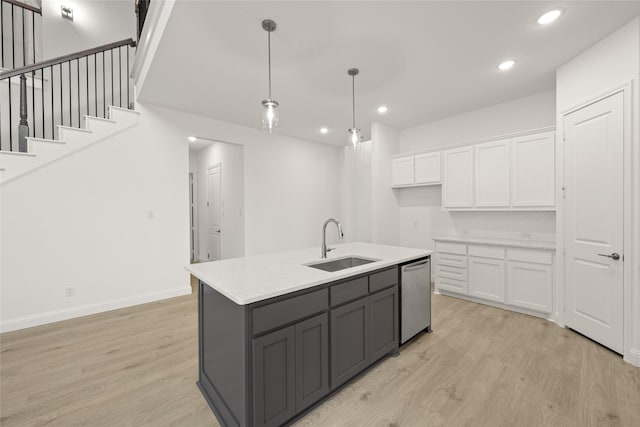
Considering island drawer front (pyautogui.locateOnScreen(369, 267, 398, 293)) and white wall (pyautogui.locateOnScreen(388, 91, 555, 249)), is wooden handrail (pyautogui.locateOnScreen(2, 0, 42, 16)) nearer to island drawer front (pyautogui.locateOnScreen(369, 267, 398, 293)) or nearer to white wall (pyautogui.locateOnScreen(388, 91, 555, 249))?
island drawer front (pyautogui.locateOnScreen(369, 267, 398, 293))

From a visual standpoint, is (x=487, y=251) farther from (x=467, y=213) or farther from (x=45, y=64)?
(x=45, y=64)

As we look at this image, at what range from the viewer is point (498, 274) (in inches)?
136

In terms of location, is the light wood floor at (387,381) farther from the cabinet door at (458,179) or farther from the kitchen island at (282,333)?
the cabinet door at (458,179)

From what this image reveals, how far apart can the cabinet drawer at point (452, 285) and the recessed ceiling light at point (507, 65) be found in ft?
8.89

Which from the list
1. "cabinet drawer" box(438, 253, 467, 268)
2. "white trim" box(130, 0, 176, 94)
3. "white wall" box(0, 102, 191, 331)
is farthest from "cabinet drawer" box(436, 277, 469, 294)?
"white trim" box(130, 0, 176, 94)

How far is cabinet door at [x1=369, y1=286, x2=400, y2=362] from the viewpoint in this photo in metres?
2.12

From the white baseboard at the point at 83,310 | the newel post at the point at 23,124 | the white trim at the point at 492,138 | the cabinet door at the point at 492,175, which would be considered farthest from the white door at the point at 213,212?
the cabinet door at the point at 492,175

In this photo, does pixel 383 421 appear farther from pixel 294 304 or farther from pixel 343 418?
pixel 294 304

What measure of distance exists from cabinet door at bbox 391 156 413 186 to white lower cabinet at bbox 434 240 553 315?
1.25m

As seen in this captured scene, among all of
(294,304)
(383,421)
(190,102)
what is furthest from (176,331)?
(190,102)

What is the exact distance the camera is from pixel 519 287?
10.8 feet

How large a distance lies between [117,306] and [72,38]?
4294mm

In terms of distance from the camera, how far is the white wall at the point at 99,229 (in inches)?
115

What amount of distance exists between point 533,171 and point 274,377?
3.73 metres
